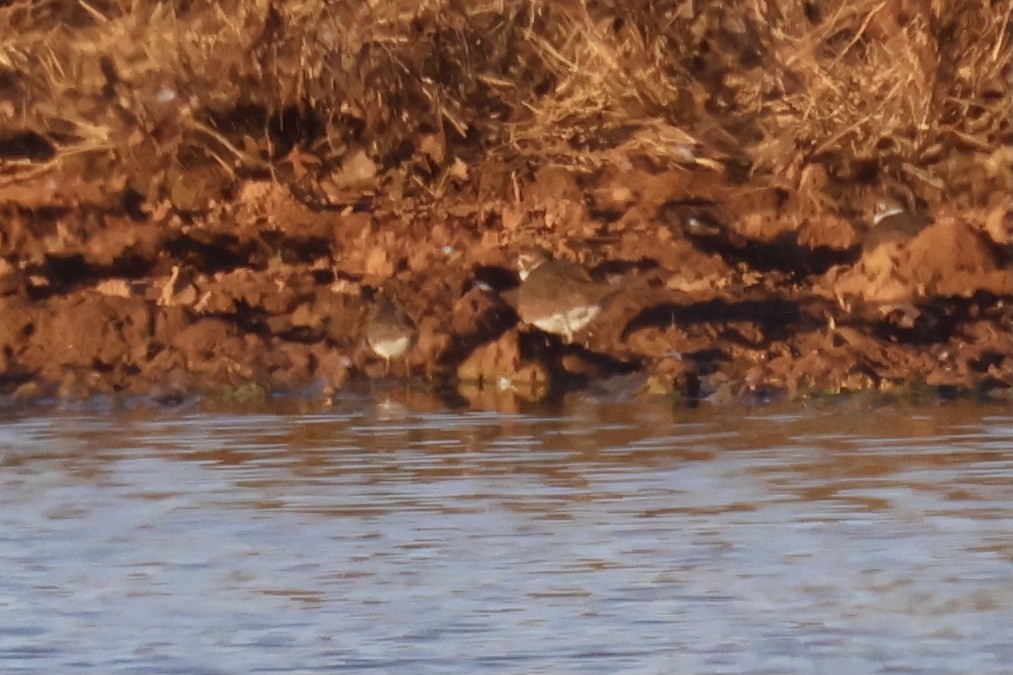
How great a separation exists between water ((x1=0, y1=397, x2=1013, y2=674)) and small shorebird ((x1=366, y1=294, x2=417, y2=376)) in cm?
92

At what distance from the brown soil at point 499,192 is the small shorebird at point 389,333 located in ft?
0.17

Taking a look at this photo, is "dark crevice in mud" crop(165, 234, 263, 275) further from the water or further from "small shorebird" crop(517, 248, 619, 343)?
the water

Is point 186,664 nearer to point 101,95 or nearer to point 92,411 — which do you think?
point 92,411

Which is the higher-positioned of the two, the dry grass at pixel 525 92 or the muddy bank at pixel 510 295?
the dry grass at pixel 525 92

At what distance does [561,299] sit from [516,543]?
3.26 meters

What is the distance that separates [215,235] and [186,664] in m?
5.72

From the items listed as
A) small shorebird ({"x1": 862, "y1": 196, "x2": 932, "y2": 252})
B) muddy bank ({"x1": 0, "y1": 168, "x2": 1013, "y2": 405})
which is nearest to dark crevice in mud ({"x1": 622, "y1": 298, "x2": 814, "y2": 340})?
muddy bank ({"x1": 0, "y1": 168, "x2": 1013, "y2": 405})

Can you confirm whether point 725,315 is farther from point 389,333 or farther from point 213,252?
point 213,252

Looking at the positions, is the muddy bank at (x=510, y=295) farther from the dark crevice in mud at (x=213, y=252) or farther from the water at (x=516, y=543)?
the water at (x=516, y=543)

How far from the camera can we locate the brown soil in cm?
970

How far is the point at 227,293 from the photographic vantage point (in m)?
10.3

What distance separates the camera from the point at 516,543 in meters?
6.49

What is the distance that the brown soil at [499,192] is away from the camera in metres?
9.70

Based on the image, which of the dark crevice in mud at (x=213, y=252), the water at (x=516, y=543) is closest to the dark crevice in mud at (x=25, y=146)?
the dark crevice in mud at (x=213, y=252)
